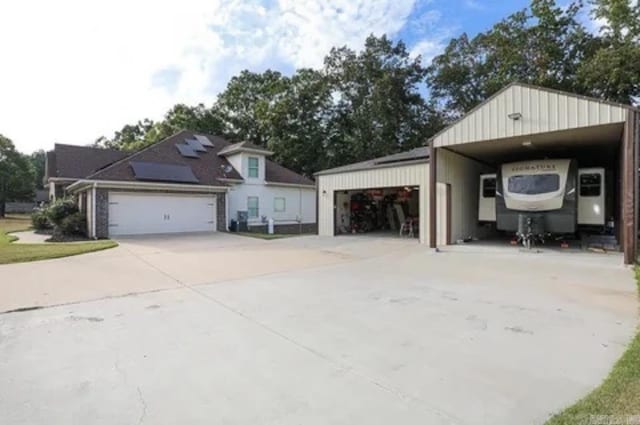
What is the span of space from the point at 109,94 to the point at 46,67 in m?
5.73

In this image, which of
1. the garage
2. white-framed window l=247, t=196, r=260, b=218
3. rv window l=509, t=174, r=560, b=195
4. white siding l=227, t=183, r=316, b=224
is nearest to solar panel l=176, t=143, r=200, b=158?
white siding l=227, t=183, r=316, b=224

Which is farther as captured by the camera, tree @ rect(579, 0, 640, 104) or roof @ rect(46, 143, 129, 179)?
roof @ rect(46, 143, 129, 179)

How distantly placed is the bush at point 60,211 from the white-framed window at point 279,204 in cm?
1004

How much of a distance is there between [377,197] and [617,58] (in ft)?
43.2

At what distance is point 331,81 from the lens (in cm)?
2977

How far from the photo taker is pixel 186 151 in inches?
784

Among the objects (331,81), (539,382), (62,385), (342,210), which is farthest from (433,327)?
(331,81)

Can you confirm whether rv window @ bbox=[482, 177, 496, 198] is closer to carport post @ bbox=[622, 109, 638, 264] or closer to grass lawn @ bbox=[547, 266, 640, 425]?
carport post @ bbox=[622, 109, 638, 264]

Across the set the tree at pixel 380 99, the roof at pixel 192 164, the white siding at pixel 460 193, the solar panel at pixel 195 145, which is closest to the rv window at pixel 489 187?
the white siding at pixel 460 193

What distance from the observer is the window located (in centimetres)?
2053

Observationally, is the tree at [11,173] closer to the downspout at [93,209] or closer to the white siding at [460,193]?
the downspout at [93,209]

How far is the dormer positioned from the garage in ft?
16.6

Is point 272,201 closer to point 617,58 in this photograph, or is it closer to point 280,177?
point 280,177

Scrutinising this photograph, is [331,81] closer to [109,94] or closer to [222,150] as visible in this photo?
[222,150]
